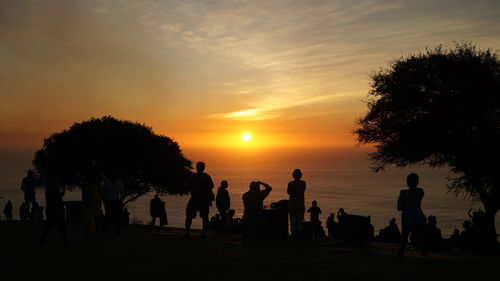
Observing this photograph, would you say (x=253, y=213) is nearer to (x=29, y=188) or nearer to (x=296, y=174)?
(x=296, y=174)

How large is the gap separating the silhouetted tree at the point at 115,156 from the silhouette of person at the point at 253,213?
3410 cm

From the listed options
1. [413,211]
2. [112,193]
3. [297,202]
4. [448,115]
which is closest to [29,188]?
[112,193]

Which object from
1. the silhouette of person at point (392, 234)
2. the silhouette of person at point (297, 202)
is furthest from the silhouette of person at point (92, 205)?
the silhouette of person at point (392, 234)

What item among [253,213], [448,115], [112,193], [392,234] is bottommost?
[392,234]

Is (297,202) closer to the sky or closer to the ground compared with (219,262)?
closer to the sky

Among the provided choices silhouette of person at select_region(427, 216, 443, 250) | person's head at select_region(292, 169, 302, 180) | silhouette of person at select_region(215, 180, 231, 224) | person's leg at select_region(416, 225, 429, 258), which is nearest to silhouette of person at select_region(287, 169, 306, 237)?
person's head at select_region(292, 169, 302, 180)

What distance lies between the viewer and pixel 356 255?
10664mm

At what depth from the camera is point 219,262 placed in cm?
973

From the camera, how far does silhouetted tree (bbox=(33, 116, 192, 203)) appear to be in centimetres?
4566

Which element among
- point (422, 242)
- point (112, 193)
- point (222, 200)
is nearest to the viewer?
point (422, 242)

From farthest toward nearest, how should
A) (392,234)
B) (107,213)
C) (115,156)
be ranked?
(115,156)
(392,234)
(107,213)

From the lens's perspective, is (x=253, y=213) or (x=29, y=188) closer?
(x=253, y=213)

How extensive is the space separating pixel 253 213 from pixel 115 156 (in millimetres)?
35449

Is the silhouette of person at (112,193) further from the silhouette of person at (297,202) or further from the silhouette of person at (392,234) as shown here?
the silhouette of person at (392,234)
